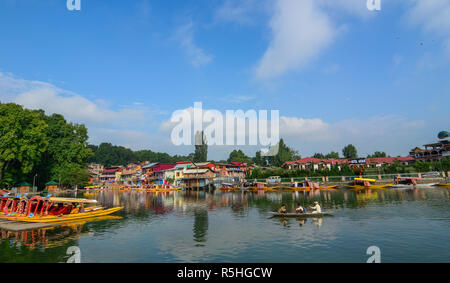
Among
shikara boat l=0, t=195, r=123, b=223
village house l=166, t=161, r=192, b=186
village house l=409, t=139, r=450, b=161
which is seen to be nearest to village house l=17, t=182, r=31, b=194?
village house l=166, t=161, r=192, b=186

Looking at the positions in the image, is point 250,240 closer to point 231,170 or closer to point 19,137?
point 19,137

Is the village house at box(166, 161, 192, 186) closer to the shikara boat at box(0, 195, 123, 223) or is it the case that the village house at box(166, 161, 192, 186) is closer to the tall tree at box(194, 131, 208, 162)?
the tall tree at box(194, 131, 208, 162)

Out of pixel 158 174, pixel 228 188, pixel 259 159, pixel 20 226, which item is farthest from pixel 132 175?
pixel 20 226

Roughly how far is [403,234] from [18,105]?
67.1 m

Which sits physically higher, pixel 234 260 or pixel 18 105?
pixel 18 105

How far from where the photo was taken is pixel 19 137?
50.2 m

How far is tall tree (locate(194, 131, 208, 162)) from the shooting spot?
96.8 metres

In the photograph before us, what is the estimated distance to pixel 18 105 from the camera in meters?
51.8

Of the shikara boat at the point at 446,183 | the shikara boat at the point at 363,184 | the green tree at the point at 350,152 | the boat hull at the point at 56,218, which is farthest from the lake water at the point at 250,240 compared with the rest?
the green tree at the point at 350,152

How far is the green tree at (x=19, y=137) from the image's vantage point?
47062 mm

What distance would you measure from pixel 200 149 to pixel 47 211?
7366cm

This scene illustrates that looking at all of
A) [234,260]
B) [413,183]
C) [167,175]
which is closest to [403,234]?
[234,260]

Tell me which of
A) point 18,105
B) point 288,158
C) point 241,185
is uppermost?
point 18,105
